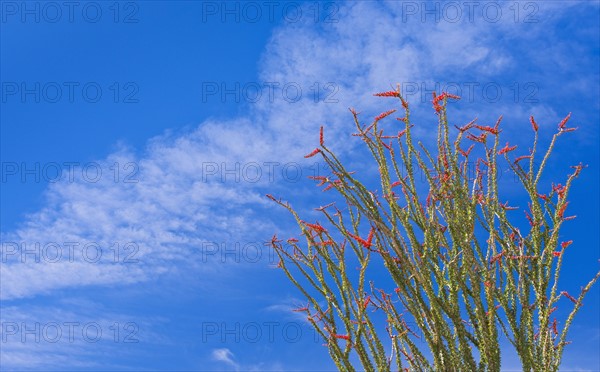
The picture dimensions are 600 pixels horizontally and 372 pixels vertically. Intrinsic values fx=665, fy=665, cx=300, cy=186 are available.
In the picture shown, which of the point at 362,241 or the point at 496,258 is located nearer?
the point at 362,241

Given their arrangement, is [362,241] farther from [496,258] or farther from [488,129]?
[488,129]

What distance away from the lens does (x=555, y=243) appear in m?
5.22

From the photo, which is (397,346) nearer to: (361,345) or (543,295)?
(361,345)

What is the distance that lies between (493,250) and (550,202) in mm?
938

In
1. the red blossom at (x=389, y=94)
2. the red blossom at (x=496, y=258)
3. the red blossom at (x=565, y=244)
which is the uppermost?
the red blossom at (x=389, y=94)

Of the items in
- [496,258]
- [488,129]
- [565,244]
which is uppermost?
[488,129]

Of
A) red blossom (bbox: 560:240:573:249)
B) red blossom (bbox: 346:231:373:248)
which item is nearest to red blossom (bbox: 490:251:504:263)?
red blossom (bbox: 560:240:573:249)

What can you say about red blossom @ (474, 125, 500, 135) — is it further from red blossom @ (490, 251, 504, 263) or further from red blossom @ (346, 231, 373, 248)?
red blossom @ (346, 231, 373, 248)

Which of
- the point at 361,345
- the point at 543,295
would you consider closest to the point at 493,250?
the point at 543,295

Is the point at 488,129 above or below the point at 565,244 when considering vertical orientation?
above

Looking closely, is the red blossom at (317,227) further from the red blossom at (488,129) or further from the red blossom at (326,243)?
the red blossom at (488,129)

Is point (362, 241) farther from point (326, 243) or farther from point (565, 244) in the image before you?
point (565, 244)

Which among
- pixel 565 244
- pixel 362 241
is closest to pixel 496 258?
pixel 565 244

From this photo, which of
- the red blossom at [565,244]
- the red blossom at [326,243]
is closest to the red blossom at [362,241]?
the red blossom at [326,243]
